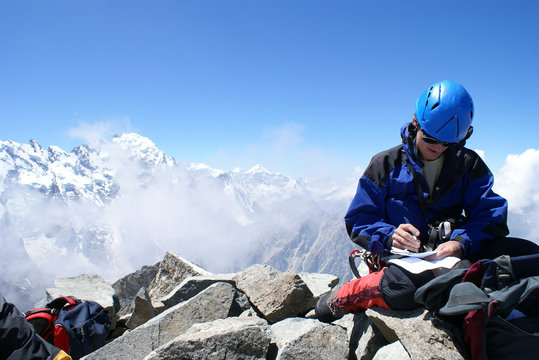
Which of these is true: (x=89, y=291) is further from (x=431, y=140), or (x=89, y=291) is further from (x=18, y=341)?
(x=431, y=140)

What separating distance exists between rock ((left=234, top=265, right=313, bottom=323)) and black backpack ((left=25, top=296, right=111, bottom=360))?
2.82 metres

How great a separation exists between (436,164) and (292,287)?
3414 millimetres

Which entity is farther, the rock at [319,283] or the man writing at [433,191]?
the rock at [319,283]

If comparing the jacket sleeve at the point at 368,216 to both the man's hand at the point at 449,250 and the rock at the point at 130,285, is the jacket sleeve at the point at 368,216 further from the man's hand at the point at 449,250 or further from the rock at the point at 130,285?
the rock at the point at 130,285

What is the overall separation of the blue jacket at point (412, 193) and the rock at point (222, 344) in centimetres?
183

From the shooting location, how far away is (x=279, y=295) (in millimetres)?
6234

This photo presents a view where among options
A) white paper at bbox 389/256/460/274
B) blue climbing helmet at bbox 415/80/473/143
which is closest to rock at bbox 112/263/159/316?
white paper at bbox 389/256/460/274

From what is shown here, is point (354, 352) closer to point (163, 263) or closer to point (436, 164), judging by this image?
point (436, 164)

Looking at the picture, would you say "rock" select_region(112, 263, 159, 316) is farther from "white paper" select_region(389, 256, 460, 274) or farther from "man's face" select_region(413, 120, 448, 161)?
"man's face" select_region(413, 120, 448, 161)

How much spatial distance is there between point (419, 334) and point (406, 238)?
1075mm

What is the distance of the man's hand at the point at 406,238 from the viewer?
3.94 metres

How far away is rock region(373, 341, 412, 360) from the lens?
355 cm

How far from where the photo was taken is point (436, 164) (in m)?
4.54

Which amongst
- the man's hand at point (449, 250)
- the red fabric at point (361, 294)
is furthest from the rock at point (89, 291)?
the man's hand at point (449, 250)
